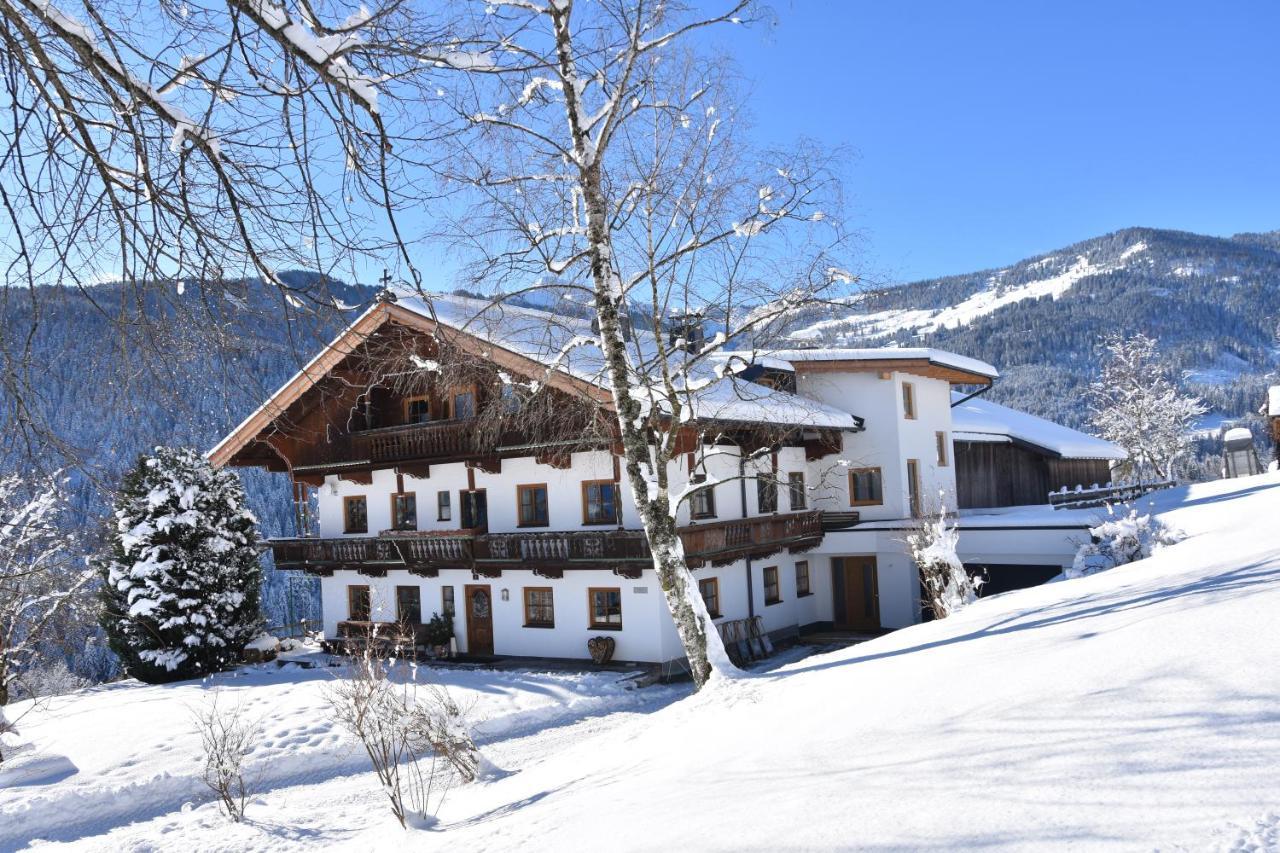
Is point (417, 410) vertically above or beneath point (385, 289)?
above

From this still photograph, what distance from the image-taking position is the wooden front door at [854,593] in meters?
25.5

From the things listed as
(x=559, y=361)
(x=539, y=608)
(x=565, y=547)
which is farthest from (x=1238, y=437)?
(x=559, y=361)

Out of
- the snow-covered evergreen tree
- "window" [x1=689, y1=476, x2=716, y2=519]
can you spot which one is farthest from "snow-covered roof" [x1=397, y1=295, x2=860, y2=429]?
the snow-covered evergreen tree

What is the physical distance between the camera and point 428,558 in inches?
924

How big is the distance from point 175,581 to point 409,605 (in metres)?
6.00

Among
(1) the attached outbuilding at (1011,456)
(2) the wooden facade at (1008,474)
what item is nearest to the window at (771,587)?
(2) the wooden facade at (1008,474)

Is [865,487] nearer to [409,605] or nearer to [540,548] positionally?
[540,548]

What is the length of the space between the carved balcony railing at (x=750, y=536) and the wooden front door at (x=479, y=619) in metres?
6.16

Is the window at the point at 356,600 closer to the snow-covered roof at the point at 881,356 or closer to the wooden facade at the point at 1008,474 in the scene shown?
the snow-covered roof at the point at 881,356

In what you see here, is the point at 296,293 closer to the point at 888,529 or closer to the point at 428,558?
the point at 428,558

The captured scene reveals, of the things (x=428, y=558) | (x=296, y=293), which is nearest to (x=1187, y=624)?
(x=296, y=293)

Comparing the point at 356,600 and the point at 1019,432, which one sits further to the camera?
the point at 1019,432

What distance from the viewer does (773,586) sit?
2483cm

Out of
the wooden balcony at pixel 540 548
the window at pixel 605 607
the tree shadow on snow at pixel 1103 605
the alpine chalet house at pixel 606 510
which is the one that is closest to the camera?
the tree shadow on snow at pixel 1103 605
